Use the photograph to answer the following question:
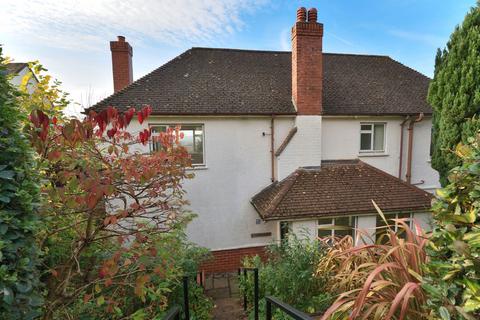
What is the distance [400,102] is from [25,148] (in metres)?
11.0

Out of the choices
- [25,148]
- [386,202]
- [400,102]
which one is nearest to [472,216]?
[25,148]

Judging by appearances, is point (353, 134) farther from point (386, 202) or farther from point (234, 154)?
point (234, 154)

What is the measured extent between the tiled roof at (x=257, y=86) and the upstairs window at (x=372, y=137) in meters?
0.58

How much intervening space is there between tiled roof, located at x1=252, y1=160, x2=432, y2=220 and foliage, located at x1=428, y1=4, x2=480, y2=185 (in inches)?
64.5

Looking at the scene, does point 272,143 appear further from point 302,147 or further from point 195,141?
point 195,141

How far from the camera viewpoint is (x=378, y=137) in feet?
29.6

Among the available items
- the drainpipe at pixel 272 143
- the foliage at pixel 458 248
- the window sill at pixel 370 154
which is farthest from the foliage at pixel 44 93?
the window sill at pixel 370 154

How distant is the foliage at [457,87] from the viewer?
5.47 m

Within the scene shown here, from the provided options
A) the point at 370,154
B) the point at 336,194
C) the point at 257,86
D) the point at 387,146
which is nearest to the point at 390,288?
the point at 336,194

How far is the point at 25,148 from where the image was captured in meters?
1.55

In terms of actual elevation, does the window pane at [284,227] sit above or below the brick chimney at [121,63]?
below

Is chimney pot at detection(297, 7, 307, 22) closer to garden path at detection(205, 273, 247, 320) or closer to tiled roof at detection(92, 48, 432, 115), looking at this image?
tiled roof at detection(92, 48, 432, 115)

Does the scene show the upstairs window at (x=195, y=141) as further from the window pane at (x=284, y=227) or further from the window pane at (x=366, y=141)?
the window pane at (x=366, y=141)

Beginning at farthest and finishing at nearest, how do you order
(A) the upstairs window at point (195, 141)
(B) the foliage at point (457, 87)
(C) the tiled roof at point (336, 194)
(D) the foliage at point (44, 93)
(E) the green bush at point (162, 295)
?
(A) the upstairs window at point (195, 141)
(C) the tiled roof at point (336, 194)
(B) the foliage at point (457, 87)
(D) the foliage at point (44, 93)
(E) the green bush at point (162, 295)
